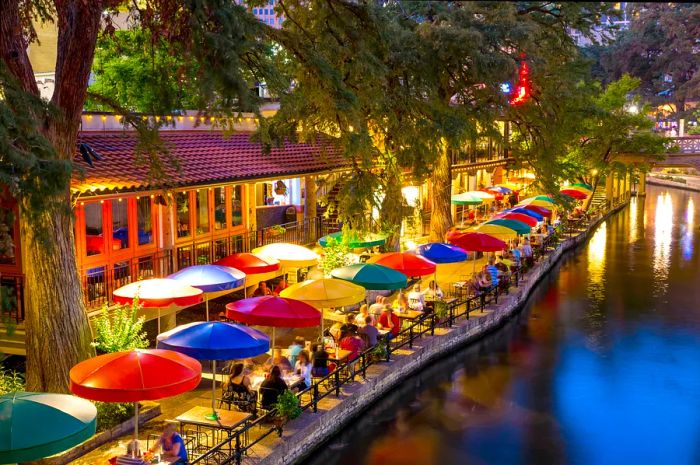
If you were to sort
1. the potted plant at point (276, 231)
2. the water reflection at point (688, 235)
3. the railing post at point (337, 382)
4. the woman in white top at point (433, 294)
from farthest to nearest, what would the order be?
the water reflection at point (688, 235)
the potted plant at point (276, 231)
the woman in white top at point (433, 294)
the railing post at point (337, 382)

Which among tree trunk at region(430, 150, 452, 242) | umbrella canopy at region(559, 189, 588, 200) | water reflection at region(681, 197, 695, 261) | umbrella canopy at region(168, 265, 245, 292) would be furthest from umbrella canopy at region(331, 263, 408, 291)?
umbrella canopy at region(559, 189, 588, 200)

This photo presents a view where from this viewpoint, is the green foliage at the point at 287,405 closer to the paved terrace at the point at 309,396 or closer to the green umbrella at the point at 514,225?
the paved terrace at the point at 309,396

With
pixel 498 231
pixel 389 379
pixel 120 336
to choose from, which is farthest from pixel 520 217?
pixel 120 336

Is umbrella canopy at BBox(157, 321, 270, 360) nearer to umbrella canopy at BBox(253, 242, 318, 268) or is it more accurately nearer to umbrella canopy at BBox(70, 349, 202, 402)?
umbrella canopy at BBox(70, 349, 202, 402)

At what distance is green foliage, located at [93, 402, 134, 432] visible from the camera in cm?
1334

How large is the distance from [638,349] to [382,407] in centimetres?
997

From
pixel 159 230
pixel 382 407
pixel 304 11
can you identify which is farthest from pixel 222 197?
pixel 382 407

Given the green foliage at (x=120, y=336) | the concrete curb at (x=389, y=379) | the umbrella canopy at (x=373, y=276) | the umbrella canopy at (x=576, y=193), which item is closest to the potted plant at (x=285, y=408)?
the concrete curb at (x=389, y=379)

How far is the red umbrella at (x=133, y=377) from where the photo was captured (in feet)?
35.4

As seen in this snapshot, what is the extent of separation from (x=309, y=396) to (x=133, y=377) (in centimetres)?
521

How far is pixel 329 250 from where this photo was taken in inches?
918

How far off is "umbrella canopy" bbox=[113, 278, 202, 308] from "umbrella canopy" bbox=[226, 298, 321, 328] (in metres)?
0.93

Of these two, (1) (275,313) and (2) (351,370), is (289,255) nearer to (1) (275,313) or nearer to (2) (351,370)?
(2) (351,370)

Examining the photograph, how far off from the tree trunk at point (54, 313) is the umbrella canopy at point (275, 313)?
3063 millimetres
